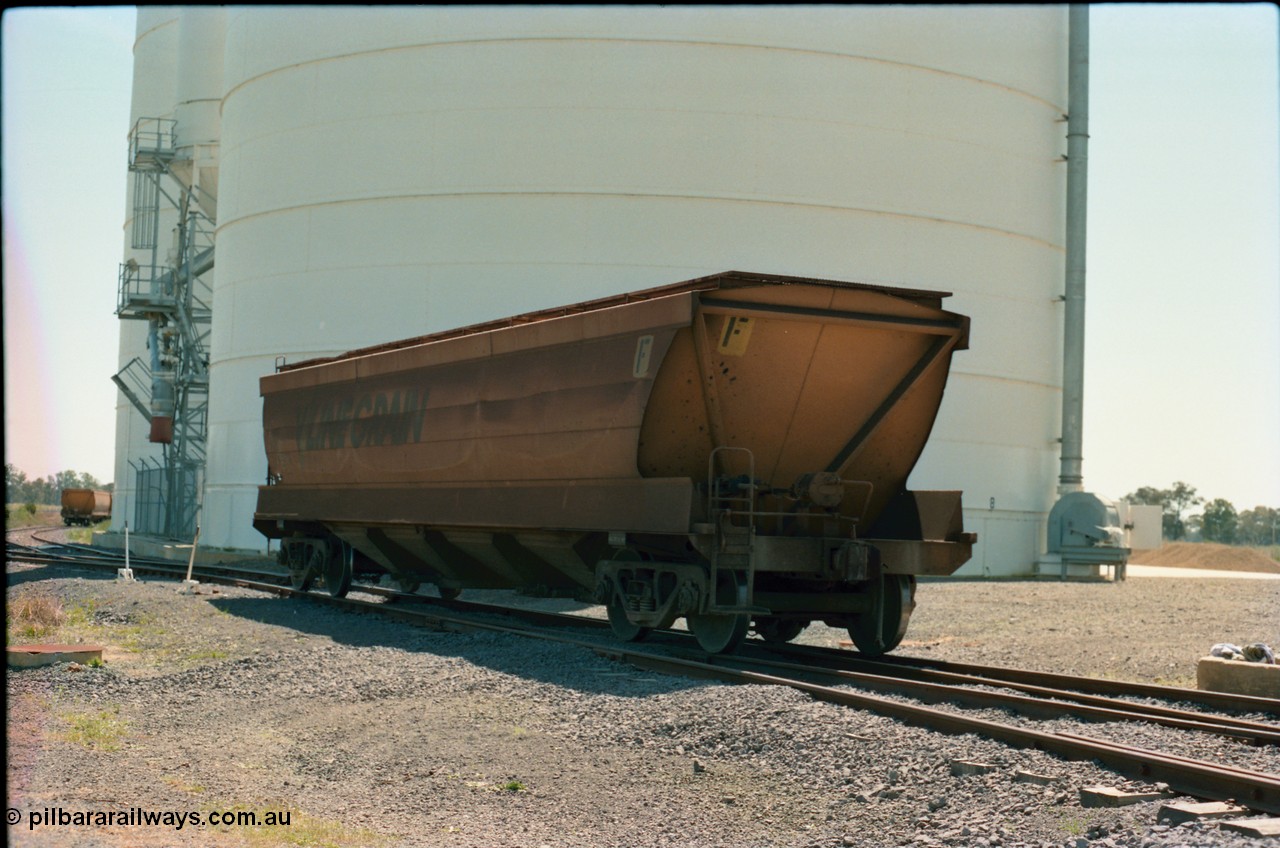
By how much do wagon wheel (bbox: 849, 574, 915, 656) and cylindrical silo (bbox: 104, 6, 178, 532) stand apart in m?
38.5

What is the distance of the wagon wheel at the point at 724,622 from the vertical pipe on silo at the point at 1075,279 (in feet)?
66.8

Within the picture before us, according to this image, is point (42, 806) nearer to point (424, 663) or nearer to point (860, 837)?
point (860, 837)

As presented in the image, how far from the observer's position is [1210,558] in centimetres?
4694

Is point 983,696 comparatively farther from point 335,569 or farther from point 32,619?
point 335,569

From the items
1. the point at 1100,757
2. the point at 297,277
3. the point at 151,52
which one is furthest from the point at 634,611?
the point at 151,52

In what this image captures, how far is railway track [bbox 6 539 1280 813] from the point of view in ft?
23.1

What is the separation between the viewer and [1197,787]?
22.2ft

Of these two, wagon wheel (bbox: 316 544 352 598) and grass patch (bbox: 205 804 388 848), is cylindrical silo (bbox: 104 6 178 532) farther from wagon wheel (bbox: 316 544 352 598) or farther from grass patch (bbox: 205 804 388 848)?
grass patch (bbox: 205 804 388 848)

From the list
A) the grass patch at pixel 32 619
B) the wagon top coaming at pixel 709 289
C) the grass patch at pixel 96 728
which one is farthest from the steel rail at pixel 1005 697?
the grass patch at pixel 32 619

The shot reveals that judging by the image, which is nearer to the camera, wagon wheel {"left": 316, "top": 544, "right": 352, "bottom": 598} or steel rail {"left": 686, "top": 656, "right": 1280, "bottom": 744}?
steel rail {"left": 686, "top": 656, "right": 1280, "bottom": 744}

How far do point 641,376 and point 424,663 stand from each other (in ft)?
11.2

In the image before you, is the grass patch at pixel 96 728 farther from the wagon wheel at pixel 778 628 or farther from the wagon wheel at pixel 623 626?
the wagon wheel at pixel 778 628

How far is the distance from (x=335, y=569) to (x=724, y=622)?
29.6 ft

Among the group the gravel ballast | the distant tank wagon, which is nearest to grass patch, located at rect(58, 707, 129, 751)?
the gravel ballast
